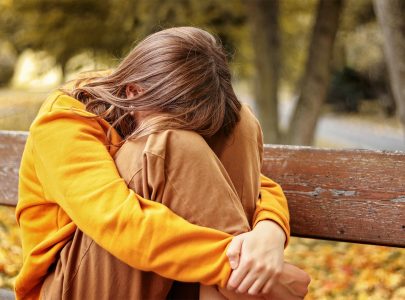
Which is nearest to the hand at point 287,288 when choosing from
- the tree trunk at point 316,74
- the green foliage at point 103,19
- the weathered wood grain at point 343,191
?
the weathered wood grain at point 343,191

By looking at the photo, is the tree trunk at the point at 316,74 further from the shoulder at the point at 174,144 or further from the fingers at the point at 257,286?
the fingers at the point at 257,286

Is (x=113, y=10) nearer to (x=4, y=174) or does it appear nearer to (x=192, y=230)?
(x=4, y=174)

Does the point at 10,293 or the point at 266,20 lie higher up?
the point at 10,293

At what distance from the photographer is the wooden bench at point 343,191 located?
2.01 meters

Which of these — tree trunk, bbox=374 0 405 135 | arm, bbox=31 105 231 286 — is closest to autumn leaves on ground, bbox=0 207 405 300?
tree trunk, bbox=374 0 405 135

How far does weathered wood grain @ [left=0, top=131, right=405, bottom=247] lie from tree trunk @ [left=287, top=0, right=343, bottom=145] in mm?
4322

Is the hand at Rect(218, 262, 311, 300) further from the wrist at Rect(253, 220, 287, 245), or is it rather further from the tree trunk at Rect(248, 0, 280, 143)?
the tree trunk at Rect(248, 0, 280, 143)

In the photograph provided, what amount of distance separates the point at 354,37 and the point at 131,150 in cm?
1813

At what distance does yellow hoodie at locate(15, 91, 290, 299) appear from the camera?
4.98ft

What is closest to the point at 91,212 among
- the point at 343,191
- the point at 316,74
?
the point at 343,191

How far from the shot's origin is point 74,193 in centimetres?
157

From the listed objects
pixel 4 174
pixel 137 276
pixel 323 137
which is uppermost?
pixel 137 276

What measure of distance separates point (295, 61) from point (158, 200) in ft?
46.9

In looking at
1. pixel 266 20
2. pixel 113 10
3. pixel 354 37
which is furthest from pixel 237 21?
pixel 354 37
